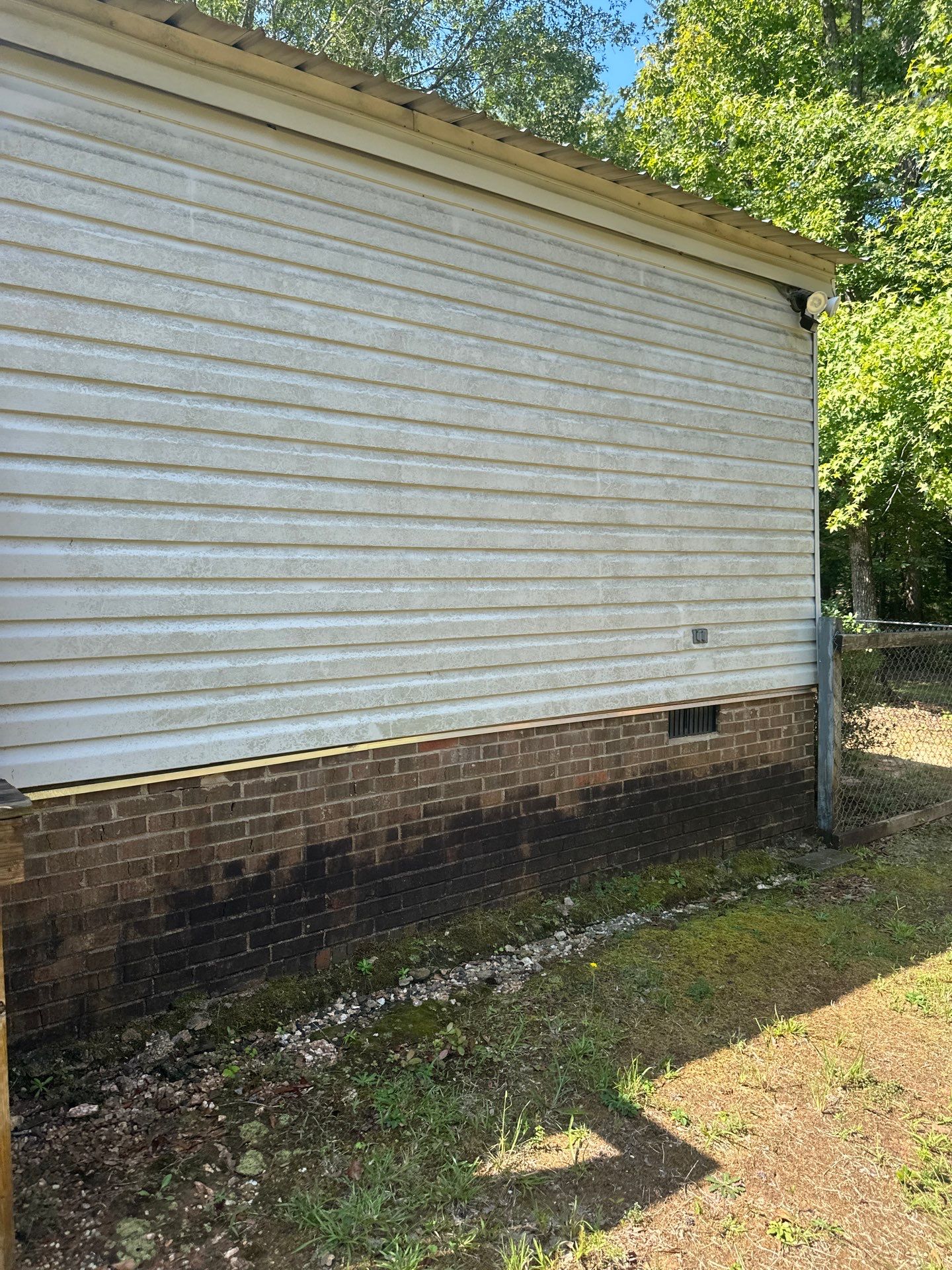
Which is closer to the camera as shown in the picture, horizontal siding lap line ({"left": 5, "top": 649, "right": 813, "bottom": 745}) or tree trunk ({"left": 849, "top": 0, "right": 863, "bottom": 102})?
horizontal siding lap line ({"left": 5, "top": 649, "right": 813, "bottom": 745})

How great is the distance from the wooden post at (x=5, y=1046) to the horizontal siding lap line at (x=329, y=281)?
2.16 meters

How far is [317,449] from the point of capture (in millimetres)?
3967

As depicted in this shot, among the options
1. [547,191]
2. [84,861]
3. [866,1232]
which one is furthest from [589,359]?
[866,1232]

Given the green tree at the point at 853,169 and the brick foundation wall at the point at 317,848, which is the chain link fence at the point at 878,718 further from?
the green tree at the point at 853,169

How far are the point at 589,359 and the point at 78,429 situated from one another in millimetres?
2921

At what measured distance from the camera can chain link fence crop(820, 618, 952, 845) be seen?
6.52m

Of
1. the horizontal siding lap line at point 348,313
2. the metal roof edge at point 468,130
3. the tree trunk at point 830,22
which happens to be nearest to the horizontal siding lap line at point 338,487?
the horizontal siding lap line at point 348,313

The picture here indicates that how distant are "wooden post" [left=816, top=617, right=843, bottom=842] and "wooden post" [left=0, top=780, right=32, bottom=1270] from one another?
5668 mm

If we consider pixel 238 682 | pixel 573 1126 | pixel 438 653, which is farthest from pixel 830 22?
pixel 573 1126

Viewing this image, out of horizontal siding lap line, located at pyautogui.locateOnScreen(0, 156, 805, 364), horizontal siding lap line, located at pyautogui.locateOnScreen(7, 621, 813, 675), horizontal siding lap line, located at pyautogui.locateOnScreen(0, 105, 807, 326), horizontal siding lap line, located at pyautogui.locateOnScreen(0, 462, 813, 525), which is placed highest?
horizontal siding lap line, located at pyautogui.locateOnScreen(0, 105, 807, 326)

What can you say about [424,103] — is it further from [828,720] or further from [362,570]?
[828,720]

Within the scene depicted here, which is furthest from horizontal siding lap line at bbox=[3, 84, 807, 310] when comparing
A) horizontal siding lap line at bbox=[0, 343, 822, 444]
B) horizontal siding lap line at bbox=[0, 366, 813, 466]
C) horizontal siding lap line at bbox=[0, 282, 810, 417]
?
horizontal siding lap line at bbox=[0, 366, 813, 466]

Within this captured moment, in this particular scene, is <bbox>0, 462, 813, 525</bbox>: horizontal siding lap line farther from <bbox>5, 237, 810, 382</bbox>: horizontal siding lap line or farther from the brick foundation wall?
the brick foundation wall

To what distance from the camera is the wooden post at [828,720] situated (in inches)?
255
